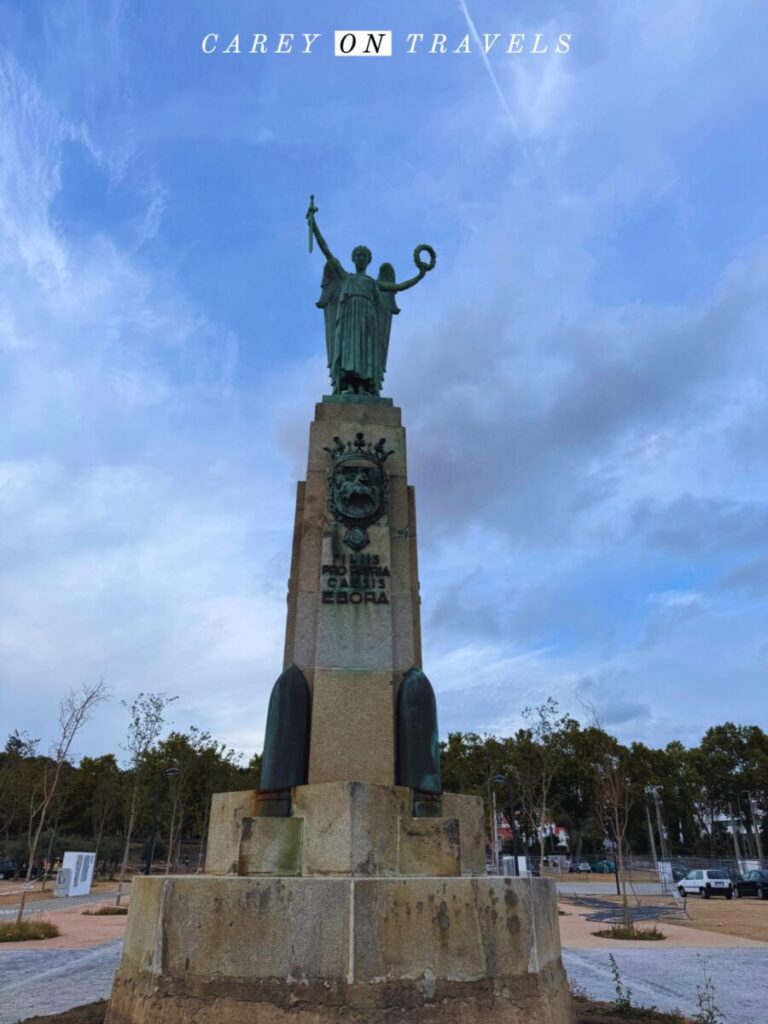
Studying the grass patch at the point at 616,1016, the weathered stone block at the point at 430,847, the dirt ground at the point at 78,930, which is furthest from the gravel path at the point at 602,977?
the weathered stone block at the point at 430,847

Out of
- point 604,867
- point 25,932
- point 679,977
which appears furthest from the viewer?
point 604,867

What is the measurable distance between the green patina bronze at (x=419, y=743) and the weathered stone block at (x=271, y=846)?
4.06 ft

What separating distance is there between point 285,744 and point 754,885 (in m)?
41.1

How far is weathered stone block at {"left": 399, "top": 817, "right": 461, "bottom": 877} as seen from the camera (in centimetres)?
669

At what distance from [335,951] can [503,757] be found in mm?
56622

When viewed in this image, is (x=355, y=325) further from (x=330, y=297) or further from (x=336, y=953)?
(x=336, y=953)

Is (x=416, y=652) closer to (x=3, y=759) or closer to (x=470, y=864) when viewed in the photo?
(x=470, y=864)

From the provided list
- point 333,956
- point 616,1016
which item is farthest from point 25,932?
point 333,956

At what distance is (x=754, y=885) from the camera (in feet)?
127

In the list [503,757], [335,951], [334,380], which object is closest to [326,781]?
[335,951]

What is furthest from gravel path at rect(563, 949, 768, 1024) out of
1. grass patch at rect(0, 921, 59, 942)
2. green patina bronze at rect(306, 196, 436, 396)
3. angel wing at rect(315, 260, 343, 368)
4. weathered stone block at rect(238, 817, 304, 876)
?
grass patch at rect(0, 921, 59, 942)

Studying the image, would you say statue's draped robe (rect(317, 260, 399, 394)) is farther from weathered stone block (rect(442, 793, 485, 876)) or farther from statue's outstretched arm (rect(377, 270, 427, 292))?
weathered stone block (rect(442, 793, 485, 876))

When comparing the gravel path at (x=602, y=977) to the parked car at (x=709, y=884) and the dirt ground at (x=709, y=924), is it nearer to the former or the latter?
the dirt ground at (x=709, y=924)

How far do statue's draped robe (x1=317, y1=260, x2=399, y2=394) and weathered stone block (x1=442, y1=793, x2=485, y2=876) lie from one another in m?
5.48
